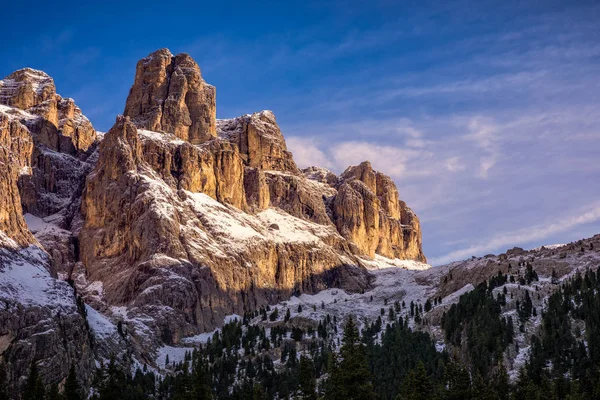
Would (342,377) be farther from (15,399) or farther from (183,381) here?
(15,399)

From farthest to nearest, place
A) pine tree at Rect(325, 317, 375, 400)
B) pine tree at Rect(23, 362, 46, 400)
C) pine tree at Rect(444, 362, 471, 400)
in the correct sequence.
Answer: pine tree at Rect(23, 362, 46, 400), pine tree at Rect(444, 362, 471, 400), pine tree at Rect(325, 317, 375, 400)

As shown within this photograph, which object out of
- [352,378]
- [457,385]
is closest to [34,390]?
[352,378]

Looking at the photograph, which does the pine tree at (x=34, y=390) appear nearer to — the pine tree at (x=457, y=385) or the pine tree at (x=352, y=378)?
the pine tree at (x=352, y=378)

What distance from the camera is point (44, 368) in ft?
614

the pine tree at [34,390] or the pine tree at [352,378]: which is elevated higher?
the pine tree at [34,390]

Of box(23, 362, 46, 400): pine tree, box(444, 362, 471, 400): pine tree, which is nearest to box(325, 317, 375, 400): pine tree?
box(444, 362, 471, 400): pine tree

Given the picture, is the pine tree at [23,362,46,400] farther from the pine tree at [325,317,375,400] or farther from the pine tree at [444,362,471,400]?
the pine tree at [444,362,471,400]

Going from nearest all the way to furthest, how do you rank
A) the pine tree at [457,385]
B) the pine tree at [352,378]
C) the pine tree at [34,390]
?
the pine tree at [352,378] → the pine tree at [457,385] → the pine tree at [34,390]

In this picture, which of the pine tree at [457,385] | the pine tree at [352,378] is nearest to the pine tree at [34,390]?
the pine tree at [352,378]

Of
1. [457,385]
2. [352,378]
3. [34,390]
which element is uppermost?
[34,390]

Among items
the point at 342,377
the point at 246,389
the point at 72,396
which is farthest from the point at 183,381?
the point at 246,389

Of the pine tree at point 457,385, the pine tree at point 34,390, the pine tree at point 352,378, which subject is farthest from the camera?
the pine tree at point 34,390

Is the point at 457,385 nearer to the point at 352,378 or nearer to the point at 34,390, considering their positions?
the point at 352,378

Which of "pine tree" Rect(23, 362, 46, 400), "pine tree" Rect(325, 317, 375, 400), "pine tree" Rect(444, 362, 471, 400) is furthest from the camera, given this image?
"pine tree" Rect(23, 362, 46, 400)
